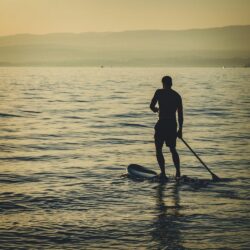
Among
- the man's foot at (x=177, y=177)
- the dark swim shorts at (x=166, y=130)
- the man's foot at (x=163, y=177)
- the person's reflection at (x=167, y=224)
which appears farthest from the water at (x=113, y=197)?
the dark swim shorts at (x=166, y=130)

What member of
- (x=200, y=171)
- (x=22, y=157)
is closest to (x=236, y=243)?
(x=200, y=171)

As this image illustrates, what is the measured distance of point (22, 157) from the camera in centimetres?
1524

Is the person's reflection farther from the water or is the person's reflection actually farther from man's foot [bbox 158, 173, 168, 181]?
man's foot [bbox 158, 173, 168, 181]

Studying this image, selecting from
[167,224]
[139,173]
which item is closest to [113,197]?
[167,224]

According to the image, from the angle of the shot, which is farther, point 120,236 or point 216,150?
point 216,150

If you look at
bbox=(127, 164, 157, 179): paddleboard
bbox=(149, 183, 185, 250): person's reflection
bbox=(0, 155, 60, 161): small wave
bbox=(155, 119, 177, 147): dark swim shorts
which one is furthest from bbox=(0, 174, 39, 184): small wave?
bbox=(149, 183, 185, 250): person's reflection

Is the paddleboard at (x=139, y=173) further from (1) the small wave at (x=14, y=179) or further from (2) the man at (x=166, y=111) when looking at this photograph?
(1) the small wave at (x=14, y=179)

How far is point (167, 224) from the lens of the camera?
8086mm

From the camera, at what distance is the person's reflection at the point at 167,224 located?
721cm

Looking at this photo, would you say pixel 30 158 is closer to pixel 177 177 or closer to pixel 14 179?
pixel 14 179

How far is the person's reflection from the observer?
7.21m

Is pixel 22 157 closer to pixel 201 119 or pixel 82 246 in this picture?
pixel 82 246

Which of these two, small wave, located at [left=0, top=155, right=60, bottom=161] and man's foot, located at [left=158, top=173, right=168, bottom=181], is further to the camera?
small wave, located at [left=0, top=155, right=60, bottom=161]

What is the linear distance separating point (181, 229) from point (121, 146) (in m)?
10.1
